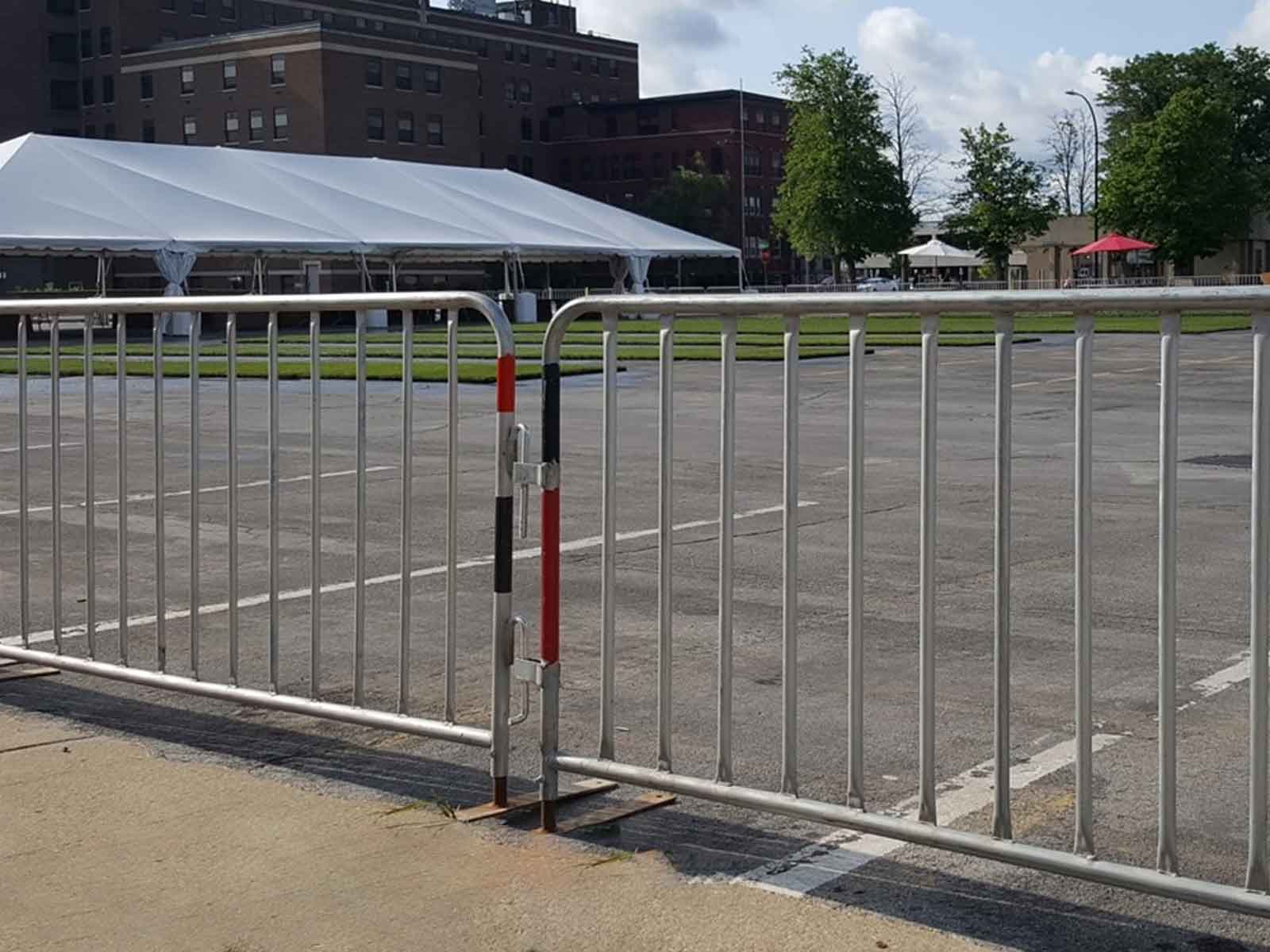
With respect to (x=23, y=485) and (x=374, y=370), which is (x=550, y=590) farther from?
(x=374, y=370)

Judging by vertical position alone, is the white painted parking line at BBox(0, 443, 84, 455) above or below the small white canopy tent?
below

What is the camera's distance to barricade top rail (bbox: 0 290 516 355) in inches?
224

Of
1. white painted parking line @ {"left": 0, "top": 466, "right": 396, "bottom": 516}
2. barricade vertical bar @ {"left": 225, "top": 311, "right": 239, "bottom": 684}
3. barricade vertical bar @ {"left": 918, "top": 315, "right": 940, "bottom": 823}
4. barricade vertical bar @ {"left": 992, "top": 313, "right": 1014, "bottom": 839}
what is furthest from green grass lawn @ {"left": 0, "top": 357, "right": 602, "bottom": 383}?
barricade vertical bar @ {"left": 992, "top": 313, "right": 1014, "bottom": 839}

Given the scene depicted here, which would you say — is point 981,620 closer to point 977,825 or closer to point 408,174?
point 977,825

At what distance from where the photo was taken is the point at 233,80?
10438 centimetres

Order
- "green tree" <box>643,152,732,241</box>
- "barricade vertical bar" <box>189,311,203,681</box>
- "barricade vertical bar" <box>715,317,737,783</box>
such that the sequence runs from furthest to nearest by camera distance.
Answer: "green tree" <box>643,152,732,241</box> → "barricade vertical bar" <box>189,311,203,681</box> → "barricade vertical bar" <box>715,317,737,783</box>

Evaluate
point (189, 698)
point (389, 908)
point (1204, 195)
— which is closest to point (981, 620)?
point (189, 698)

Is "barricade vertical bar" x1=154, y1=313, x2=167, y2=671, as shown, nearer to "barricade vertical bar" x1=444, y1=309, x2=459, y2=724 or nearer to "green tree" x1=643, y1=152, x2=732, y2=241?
"barricade vertical bar" x1=444, y1=309, x2=459, y2=724

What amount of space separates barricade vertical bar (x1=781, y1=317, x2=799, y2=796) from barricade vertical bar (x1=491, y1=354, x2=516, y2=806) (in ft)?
2.92

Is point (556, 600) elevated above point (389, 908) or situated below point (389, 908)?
above

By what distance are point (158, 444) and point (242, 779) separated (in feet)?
5.46

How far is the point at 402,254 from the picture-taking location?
5625cm

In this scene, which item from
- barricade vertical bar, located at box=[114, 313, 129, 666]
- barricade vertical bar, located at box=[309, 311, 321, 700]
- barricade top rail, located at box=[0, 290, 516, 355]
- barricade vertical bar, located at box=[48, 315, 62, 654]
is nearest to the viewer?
barricade top rail, located at box=[0, 290, 516, 355]

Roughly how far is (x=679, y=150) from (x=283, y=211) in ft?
266
